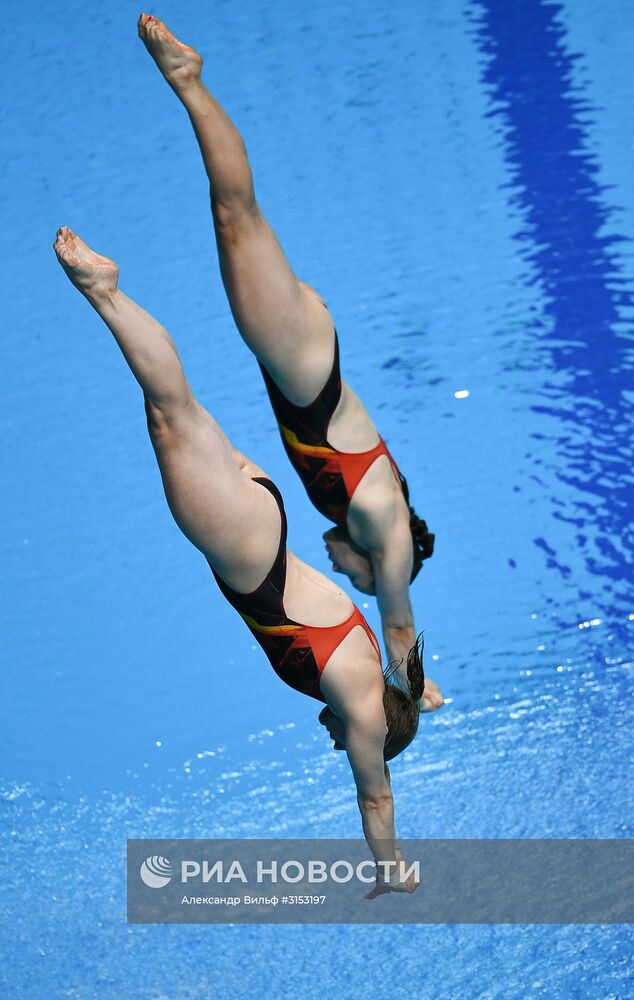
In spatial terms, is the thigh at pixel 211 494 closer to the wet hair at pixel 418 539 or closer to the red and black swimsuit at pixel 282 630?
the red and black swimsuit at pixel 282 630

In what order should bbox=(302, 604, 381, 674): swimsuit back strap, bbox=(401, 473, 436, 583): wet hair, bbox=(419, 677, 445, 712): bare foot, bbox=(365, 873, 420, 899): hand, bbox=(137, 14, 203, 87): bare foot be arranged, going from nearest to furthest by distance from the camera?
bbox=(137, 14, 203, 87): bare foot < bbox=(302, 604, 381, 674): swimsuit back strap < bbox=(365, 873, 420, 899): hand < bbox=(401, 473, 436, 583): wet hair < bbox=(419, 677, 445, 712): bare foot

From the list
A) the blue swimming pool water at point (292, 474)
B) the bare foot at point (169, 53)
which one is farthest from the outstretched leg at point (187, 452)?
the blue swimming pool water at point (292, 474)

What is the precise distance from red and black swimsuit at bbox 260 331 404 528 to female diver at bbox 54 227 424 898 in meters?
0.31

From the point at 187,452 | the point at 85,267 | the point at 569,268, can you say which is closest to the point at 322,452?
the point at 187,452

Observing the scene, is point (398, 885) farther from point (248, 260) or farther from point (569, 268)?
point (569, 268)

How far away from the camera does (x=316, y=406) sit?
3.18m

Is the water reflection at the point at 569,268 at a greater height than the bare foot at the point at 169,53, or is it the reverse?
the bare foot at the point at 169,53

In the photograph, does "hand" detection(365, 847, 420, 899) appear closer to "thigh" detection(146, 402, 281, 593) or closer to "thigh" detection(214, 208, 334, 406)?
"thigh" detection(146, 402, 281, 593)

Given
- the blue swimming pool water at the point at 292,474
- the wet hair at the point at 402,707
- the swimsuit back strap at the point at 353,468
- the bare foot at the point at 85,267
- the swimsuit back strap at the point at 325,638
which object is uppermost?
the bare foot at the point at 85,267

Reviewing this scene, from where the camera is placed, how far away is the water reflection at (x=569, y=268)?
4.49 meters

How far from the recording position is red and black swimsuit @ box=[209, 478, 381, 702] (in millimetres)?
2842

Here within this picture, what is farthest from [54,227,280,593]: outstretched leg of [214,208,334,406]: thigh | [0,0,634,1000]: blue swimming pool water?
[0,0,634,1000]: blue swimming pool water

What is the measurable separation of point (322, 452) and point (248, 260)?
0.59m

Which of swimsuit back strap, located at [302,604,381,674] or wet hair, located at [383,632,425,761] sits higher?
swimsuit back strap, located at [302,604,381,674]
